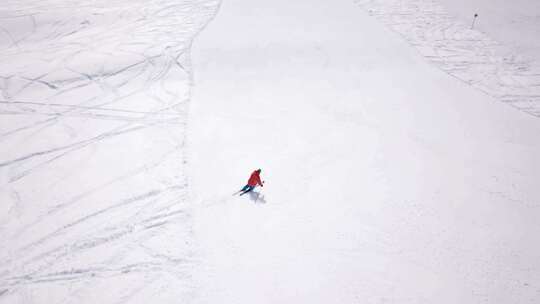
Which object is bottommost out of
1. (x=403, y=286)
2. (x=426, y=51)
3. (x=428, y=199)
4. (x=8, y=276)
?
(x=8, y=276)

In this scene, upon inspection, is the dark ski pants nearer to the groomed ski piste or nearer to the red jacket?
the red jacket

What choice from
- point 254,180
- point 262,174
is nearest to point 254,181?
point 254,180

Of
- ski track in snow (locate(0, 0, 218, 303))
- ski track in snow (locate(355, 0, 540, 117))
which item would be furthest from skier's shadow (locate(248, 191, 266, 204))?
ski track in snow (locate(355, 0, 540, 117))

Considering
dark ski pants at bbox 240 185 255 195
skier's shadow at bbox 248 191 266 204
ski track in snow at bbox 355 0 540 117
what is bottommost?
skier's shadow at bbox 248 191 266 204

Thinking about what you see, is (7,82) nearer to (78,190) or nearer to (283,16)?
(78,190)

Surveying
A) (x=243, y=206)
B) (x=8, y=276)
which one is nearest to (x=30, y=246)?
(x=8, y=276)

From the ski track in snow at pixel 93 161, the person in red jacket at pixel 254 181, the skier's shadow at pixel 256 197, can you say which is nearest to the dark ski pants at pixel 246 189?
the person in red jacket at pixel 254 181
